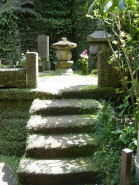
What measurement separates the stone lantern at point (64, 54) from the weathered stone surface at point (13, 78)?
344 cm

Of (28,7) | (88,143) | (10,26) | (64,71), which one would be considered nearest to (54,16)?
(28,7)

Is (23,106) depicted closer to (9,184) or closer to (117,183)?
(9,184)

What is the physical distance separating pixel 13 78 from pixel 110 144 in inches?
116

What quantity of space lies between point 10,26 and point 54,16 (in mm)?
2794

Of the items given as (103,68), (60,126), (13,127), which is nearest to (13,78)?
(13,127)

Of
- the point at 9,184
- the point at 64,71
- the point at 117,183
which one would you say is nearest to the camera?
the point at 117,183

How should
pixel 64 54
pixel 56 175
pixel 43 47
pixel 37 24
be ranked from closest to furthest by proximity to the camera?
pixel 56 175 < pixel 64 54 < pixel 43 47 < pixel 37 24

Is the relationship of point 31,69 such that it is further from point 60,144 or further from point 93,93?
point 60,144

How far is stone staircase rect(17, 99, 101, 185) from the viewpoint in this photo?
164 inches

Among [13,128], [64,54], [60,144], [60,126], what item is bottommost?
[13,128]

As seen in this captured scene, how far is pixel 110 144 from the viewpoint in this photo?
4.45 m

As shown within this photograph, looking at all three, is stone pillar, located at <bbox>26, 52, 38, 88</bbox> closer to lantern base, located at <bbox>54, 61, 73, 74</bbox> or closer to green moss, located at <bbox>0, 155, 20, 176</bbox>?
green moss, located at <bbox>0, 155, 20, 176</bbox>

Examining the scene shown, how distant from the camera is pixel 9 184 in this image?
445cm

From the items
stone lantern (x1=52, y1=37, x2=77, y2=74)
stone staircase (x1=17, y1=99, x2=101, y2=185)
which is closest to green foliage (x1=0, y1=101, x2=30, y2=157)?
stone staircase (x1=17, y1=99, x2=101, y2=185)
